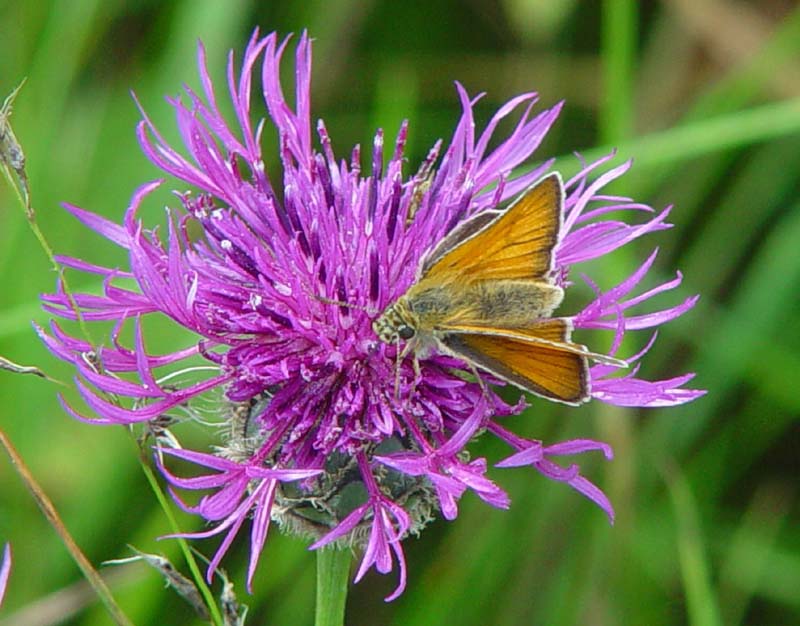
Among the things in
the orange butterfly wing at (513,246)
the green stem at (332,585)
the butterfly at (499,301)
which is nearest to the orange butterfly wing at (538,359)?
the butterfly at (499,301)

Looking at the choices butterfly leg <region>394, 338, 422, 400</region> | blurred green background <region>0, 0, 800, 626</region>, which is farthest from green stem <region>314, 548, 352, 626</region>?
blurred green background <region>0, 0, 800, 626</region>

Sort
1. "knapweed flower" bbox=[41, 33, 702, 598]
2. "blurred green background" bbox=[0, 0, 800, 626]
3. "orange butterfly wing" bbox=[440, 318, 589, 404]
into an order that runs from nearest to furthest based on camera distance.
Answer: "orange butterfly wing" bbox=[440, 318, 589, 404] → "knapweed flower" bbox=[41, 33, 702, 598] → "blurred green background" bbox=[0, 0, 800, 626]

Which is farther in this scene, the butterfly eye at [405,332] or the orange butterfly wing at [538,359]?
the butterfly eye at [405,332]

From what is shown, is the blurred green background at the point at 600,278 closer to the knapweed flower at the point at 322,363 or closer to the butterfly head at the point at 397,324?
the knapweed flower at the point at 322,363

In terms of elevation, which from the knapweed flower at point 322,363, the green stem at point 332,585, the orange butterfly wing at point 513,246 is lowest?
the green stem at point 332,585

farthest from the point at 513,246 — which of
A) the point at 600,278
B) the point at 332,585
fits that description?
the point at 600,278

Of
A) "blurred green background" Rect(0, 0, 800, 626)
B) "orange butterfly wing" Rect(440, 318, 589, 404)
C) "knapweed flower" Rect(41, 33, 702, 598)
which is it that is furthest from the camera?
"blurred green background" Rect(0, 0, 800, 626)

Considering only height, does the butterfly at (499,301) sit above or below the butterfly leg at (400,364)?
above

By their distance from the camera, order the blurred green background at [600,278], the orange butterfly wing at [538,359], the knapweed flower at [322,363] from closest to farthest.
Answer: the orange butterfly wing at [538,359], the knapweed flower at [322,363], the blurred green background at [600,278]

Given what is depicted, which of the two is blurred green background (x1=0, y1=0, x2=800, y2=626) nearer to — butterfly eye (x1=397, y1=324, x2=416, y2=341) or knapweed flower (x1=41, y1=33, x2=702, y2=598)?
knapweed flower (x1=41, y1=33, x2=702, y2=598)
